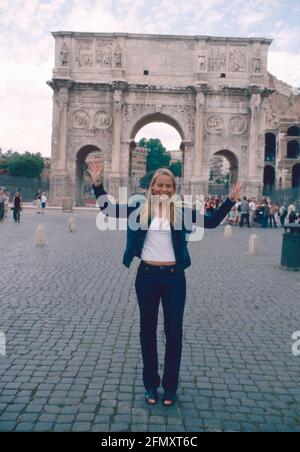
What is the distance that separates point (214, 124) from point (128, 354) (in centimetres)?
3241

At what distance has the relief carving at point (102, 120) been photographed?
36.3 metres

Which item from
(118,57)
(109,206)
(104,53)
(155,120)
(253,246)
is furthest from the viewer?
(155,120)

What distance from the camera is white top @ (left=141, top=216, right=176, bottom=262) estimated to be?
13.3 feet

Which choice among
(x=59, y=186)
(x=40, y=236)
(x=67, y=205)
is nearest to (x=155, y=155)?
(x=59, y=186)

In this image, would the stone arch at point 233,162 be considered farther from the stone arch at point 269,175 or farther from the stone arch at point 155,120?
the stone arch at point 269,175

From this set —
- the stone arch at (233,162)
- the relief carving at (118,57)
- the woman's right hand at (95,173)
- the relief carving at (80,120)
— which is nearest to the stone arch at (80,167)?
the relief carving at (80,120)

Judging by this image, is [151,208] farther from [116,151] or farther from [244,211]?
[116,151]

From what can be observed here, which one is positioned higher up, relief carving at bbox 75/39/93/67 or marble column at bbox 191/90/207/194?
relief carving at bbox 75/39/93/67

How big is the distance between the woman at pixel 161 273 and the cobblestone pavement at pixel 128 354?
0.94 feet

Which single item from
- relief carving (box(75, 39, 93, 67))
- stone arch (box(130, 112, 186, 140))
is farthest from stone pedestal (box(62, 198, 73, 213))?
relief carving (box(75, 39, 93, 67))

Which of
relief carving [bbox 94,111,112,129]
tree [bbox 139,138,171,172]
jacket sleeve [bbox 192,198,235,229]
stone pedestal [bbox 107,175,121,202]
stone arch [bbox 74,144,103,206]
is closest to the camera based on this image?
jacket sleeve [bbox 192,198,235,229]

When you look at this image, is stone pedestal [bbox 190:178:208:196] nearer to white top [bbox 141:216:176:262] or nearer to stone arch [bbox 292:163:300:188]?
stone arch [bbox 292:163:300:188]

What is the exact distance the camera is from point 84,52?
35562 mm

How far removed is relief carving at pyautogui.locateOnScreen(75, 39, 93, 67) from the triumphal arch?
69mm
